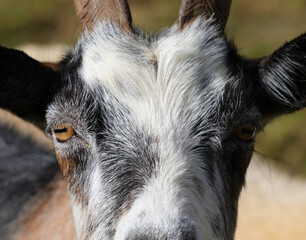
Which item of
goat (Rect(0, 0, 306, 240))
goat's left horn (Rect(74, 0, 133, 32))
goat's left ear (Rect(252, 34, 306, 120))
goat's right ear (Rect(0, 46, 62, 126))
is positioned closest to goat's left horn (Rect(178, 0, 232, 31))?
goat (Rect(0, 0, 306, 240))

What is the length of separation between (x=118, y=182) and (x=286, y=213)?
A: 4.51 m

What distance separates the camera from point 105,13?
501 centimetres

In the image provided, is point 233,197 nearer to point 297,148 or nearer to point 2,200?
point 2,200

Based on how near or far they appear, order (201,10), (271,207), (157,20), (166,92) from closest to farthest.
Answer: (166,92) < (201,10) < (271,207) < (157,20)

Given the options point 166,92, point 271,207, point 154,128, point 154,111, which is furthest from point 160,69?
Answer: point 271,207

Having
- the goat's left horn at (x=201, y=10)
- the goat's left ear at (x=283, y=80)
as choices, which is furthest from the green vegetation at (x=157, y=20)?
the goat's left ear at (x=283, y=80)

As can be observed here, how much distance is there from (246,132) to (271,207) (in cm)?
382

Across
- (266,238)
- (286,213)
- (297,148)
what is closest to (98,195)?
(266,238)

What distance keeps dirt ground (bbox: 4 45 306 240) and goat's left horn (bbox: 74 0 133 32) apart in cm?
253

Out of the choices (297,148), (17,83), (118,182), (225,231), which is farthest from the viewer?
(297,148)

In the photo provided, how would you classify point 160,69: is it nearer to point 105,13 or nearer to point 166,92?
point 166,92

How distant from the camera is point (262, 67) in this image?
482 cm

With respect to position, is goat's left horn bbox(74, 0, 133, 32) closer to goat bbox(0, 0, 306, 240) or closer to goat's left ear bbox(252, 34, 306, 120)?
goat bbox(0, 0, 306, 240)

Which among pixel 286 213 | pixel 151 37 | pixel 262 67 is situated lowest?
pixel 286 213
